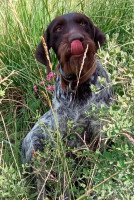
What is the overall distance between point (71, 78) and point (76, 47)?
1.64 ft

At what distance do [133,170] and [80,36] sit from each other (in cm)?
125

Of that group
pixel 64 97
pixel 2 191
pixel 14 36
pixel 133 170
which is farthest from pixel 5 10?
pixel 133 170

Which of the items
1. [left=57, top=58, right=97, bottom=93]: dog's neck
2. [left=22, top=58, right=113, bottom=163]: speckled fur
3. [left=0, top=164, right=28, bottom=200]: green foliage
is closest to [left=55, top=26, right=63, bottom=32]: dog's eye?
[left=57, top=58, right=97, bottom=93]: dog's neck

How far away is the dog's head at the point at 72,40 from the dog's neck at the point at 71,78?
7 centimetres

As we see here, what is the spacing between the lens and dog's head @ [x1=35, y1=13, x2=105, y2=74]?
244 cm

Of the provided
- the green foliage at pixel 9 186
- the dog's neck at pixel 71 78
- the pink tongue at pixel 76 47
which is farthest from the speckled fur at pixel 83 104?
the green foliage at pixel 9 186

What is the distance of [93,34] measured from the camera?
9.77 ft

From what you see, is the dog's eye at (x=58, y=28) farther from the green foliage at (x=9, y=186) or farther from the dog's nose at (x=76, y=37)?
the green foliage at (x=9, y=186)

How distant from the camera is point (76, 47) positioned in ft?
7.86

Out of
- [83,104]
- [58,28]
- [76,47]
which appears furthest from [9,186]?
[58,28]

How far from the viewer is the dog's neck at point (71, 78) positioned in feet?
8.98

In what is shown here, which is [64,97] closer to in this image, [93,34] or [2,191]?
[93,34]

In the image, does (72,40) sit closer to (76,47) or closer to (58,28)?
(76,47)

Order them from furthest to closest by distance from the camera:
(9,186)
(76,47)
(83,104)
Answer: (83,104) → (76,47) → (9,186)
